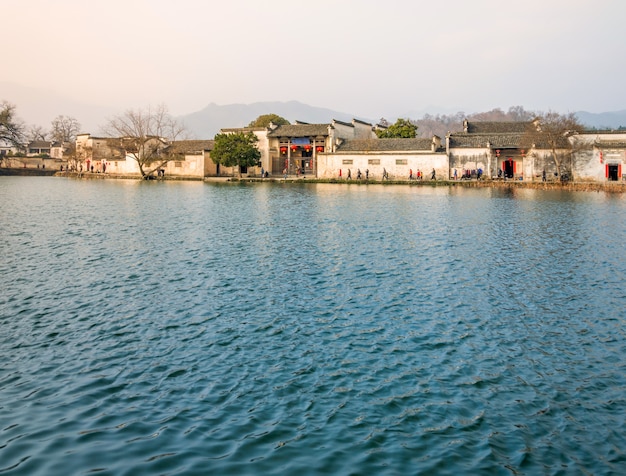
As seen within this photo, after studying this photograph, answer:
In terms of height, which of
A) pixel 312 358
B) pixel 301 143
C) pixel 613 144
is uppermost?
pixel 301 143

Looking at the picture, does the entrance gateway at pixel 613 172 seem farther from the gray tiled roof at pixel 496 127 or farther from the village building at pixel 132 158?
the village building at pixel 132 158

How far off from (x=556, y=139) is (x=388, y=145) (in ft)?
47.9

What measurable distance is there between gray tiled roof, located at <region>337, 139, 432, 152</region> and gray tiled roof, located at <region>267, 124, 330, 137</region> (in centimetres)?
374

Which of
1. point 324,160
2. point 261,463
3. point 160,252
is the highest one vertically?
point 324,160

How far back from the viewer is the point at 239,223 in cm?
2252

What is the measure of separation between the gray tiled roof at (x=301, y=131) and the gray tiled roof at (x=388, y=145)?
12.3 feet

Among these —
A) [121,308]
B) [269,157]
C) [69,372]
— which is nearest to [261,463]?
[69,372]

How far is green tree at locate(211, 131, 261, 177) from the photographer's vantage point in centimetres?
5350

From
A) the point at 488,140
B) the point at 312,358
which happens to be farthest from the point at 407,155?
the point at 312,358

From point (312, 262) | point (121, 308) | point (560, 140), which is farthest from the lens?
point (560, 140)

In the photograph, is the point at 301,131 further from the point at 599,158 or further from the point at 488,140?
the point at 599,158

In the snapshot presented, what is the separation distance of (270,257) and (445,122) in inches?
7450

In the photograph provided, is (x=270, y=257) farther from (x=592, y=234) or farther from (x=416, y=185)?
(x=416, y=185)

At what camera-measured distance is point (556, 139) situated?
44719 mm
